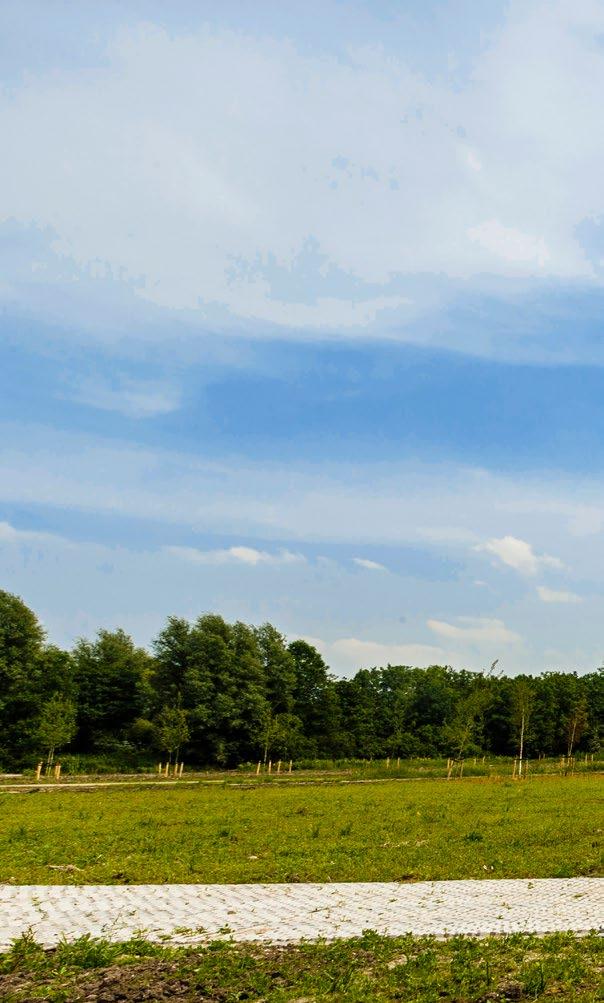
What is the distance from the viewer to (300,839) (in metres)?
22.4

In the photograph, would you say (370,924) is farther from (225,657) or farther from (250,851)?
(225,657)

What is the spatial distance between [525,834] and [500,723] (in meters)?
92.0

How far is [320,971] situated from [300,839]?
522 inches

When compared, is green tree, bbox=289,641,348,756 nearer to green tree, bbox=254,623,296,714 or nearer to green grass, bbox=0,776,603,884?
green tree, bbox=254,623,296,714

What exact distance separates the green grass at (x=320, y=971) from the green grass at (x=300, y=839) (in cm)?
603

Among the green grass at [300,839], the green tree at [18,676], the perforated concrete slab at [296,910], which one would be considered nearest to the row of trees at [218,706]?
the green tree at [18,676]

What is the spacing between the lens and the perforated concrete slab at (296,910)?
11.8 metres

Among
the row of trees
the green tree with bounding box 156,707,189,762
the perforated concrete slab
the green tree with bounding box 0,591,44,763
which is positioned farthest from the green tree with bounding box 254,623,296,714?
the perforated concrete slab

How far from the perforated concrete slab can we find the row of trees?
52.3m

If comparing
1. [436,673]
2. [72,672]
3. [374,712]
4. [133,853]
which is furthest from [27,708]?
[436,673]

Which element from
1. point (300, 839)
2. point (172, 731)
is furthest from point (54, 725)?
point (300, 839)

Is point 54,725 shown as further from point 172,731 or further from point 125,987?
point 125,987

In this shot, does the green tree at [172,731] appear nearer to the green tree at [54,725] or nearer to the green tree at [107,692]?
the green tree at [54,725]

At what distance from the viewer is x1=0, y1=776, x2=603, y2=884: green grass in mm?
17328
